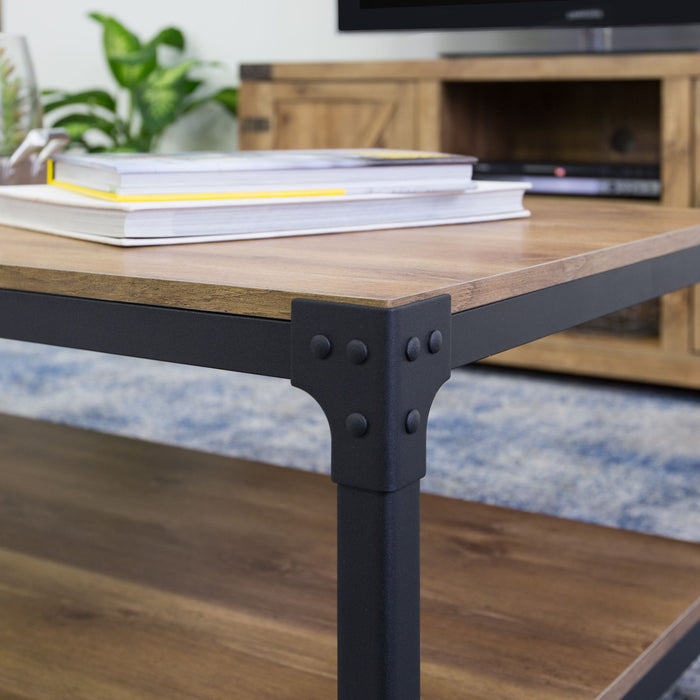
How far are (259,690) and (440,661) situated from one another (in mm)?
147

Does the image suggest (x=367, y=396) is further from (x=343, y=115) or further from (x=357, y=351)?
(x=343, y=115)

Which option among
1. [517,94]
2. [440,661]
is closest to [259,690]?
[440,661]

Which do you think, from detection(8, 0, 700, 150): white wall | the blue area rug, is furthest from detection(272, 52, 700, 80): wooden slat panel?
the blue area rug

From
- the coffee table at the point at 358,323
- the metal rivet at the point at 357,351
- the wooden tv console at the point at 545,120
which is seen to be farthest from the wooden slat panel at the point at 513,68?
the metal rivet at the point at 357,351

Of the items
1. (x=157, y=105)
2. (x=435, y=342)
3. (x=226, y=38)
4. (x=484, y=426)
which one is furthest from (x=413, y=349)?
(x=226, y=38)

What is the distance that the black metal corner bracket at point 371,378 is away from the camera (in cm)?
54

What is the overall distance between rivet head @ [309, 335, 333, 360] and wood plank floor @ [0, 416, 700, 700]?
1.14 feet

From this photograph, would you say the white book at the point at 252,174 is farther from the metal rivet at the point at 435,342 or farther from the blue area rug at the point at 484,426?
the blue area rug at the point at 484,426

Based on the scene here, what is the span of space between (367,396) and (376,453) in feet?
0.10

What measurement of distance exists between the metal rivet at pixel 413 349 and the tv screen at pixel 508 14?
194 centimetres

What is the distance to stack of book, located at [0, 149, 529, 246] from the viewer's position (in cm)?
82

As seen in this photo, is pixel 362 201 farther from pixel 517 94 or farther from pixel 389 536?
pixel 517 94

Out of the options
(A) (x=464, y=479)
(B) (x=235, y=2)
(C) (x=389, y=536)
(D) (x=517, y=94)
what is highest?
(B) (x=235, y=2)

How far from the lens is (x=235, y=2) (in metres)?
3.25
